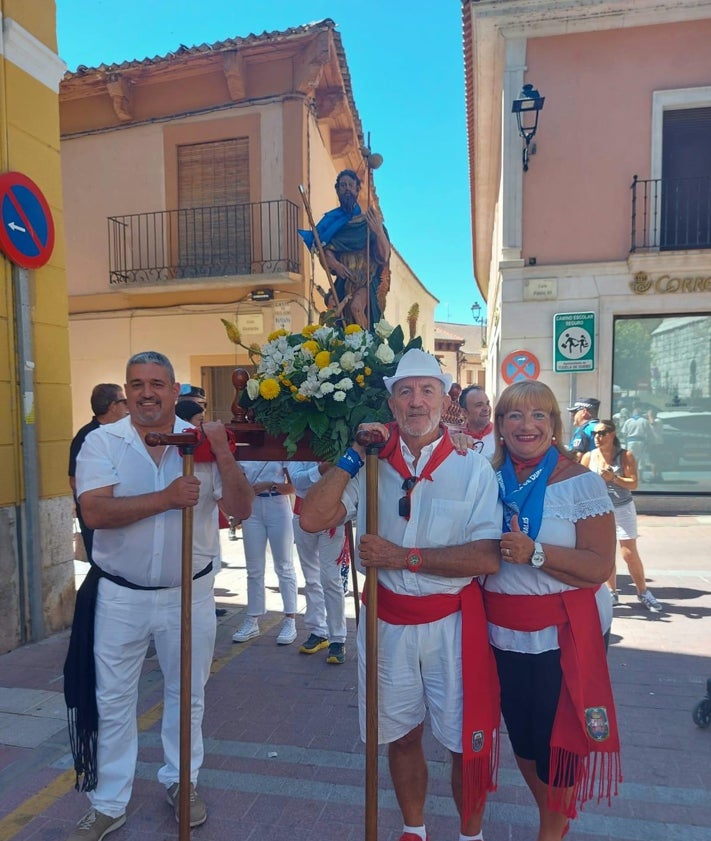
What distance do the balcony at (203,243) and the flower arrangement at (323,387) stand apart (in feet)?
28.5

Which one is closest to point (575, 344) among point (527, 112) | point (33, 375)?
point (527, 112)

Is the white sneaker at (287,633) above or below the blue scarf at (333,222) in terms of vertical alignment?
below

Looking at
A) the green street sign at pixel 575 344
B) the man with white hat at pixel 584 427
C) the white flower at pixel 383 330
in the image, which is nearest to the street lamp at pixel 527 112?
the green street sign at pixel 575 344

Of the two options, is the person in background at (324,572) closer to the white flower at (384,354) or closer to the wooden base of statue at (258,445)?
the wooden base of statue at (258,445)

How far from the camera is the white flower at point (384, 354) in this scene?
2.61 meters

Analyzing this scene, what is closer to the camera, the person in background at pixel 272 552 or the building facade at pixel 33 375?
A: the building facade at pixel 33 375

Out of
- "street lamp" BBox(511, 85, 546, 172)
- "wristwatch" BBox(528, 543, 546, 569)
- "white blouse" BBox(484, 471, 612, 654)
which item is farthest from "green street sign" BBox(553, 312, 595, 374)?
"wristwatch" BBox(528, 543, 546, 569)

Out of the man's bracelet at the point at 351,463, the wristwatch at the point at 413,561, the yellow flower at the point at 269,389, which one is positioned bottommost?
the wristwatch at the point at 413,561

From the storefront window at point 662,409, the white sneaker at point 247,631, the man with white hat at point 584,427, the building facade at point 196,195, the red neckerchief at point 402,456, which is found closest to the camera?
the red neckerchief at point 402,456

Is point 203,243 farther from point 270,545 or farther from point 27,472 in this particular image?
point 270,545

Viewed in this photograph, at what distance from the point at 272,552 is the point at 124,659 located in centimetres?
229

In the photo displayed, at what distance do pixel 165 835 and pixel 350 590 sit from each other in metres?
3.60

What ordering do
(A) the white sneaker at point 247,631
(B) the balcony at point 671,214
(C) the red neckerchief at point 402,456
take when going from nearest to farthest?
(C) the red neckerchief at point 402,456 < (A) the white sneaker at point 247,631 < (B) the balcony at point 671,214

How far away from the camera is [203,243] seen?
11.7m
